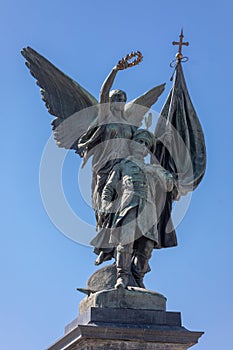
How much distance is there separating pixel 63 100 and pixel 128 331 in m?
4.44

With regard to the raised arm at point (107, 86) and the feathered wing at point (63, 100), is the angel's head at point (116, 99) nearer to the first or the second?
the raised arm at point (107, 86)

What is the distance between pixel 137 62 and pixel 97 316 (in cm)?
439

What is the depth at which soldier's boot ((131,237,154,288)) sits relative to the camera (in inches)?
484

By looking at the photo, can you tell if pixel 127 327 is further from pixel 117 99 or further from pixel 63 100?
pixel 63 100

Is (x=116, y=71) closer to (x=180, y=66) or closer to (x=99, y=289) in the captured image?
(x=180, y=66)

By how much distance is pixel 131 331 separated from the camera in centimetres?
1112

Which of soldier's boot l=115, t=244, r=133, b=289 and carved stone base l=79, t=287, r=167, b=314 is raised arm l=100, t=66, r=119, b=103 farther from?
carved stone base l=79, t=287, r=167, b=314

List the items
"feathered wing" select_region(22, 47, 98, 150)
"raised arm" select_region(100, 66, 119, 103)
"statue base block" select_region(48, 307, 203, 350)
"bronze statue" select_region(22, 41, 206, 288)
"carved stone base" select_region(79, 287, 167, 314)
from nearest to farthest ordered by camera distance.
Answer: "statue base block" select_region(48, 307, 203, 350) < "carved stone base" select_region(79, 287, 167, 314) < "bronze statue" select_region(22, 41, 206, 288) < "raised arm" select_region(100, 66, 119, 103) < "feathered wing" select_region(22, 47, 98, 150)

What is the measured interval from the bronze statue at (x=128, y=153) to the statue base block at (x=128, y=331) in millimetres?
592

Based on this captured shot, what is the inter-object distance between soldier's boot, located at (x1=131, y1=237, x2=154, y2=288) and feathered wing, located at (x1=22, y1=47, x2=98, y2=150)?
2.21 meters

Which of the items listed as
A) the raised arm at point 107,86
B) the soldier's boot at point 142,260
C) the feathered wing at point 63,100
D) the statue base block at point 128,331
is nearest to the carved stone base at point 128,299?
the statue base block at point 128,331

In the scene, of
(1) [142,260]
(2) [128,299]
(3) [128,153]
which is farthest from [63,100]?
(2) [128,299]

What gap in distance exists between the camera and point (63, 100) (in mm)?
13570

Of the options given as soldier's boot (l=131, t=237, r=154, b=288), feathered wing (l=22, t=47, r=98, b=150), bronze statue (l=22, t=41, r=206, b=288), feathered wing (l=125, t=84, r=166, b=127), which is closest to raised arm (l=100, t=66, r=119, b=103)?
bronze statue (l=22, t=41, r=206, b=288)
